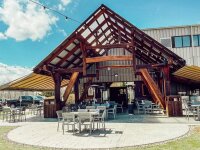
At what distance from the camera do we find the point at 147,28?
24.1 meters

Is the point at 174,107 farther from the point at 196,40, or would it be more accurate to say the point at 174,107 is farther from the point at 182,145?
the point at 196,40

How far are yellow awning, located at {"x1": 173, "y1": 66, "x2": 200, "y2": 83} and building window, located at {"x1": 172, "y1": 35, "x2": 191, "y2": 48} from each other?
16.8 ft

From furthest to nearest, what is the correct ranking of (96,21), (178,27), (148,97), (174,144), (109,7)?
(178,27) → (148,97) → (96,21) → (109,7) → (174,144)

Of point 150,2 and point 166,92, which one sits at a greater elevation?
point 150,2

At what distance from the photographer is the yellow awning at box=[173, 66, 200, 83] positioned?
16.8 m

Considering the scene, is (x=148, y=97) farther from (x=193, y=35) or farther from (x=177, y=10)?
(x=177, y=10)

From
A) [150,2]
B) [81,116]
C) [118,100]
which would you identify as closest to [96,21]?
[150,2]

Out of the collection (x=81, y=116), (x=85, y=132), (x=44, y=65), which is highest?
(x=44, y=65)

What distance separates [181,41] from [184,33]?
845 millimetres

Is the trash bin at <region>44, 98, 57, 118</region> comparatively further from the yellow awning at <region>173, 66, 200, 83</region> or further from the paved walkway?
the yellow awning at <region>173, 66, 200, 83</region>

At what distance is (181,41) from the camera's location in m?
23.1

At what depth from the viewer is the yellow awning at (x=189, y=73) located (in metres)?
16.8

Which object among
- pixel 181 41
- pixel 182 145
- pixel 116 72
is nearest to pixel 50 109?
pixel 116 72

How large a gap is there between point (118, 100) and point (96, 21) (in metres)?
11.4
